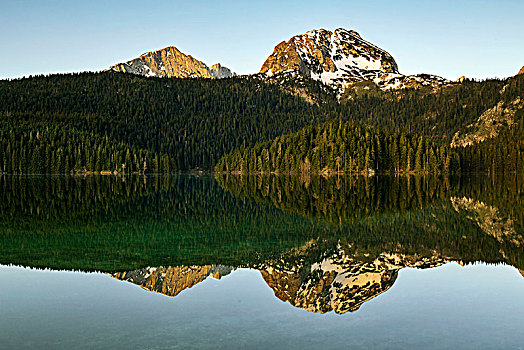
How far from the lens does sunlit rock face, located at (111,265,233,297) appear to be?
20.4 meters

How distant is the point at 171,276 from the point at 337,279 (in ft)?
23.0

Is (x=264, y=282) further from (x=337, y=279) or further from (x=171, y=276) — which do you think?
(x=171, y=276)

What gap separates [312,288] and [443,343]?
6938 mm

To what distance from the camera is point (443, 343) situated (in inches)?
556

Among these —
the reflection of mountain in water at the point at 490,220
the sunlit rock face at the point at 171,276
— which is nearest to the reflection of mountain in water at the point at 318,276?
the sunlit rock face at the point at 171,276

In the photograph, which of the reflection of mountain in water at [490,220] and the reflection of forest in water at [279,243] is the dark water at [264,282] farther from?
the reflection of mountain in water at [490,220]

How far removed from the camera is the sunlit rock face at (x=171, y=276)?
20.4 metres

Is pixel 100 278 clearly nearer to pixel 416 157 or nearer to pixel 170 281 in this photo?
pixel 170 281

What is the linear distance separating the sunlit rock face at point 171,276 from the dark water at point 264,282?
0.08 metres

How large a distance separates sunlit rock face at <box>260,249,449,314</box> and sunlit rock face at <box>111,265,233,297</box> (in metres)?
2.40

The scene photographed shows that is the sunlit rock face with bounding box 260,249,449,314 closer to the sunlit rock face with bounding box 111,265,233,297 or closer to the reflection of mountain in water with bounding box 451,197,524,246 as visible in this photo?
the sunlit rock face with bounding box 111,265,233,297

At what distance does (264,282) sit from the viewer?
2119cm

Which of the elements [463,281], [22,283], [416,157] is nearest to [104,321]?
[22,283]

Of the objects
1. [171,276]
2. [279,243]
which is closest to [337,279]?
[171,276]
